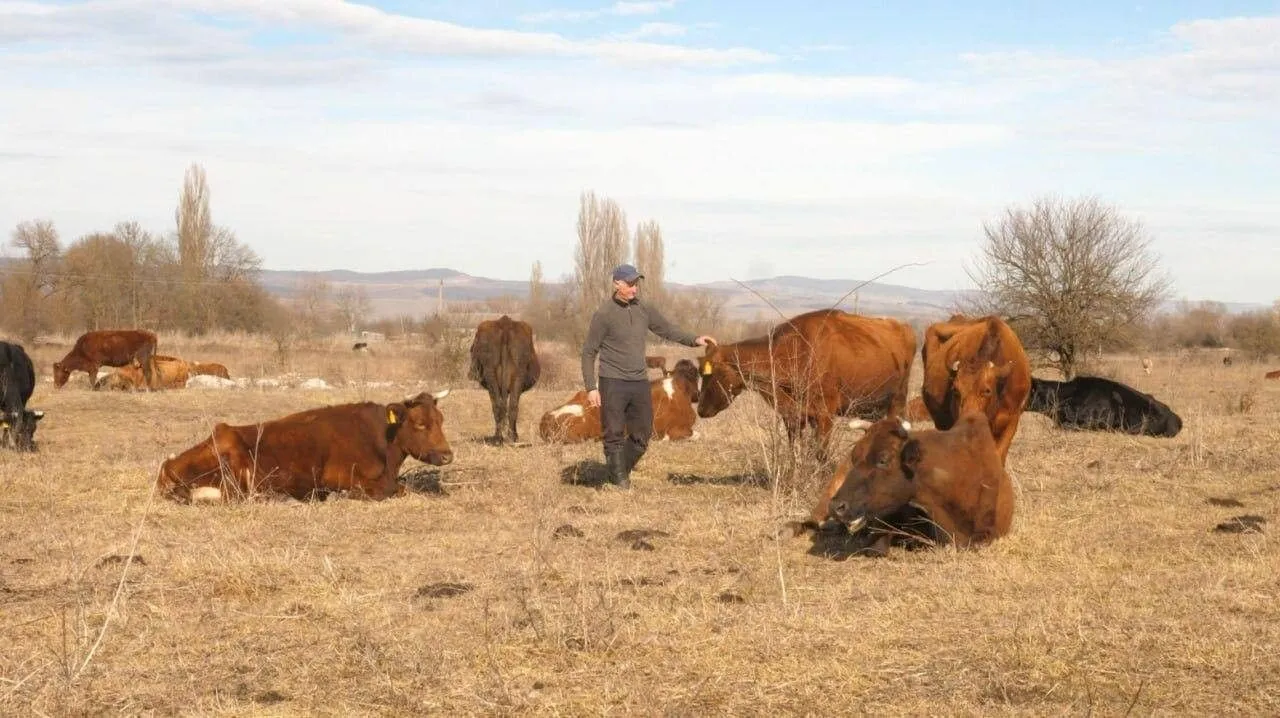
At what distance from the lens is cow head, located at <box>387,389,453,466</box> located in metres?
11.5

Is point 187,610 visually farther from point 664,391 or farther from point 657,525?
point 664,391

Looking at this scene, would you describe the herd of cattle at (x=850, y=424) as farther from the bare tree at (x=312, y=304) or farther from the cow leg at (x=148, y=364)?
the bare tree at (x=312, y=304)

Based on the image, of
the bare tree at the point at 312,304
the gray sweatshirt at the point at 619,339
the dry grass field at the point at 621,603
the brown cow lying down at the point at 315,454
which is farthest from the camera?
the bare tree at the point at 312,304

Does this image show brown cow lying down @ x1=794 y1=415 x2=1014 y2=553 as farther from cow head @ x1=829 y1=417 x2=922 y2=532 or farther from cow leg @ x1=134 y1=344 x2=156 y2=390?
cow leg @ x1=134 y1=344 x2=156 y2=390

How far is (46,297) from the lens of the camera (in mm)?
54281

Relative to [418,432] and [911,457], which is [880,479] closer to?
[911,457]

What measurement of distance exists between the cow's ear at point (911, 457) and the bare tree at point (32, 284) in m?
43.0

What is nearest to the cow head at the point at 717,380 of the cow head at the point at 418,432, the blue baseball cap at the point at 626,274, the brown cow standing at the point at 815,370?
the brown cow standing at the point at 815,370

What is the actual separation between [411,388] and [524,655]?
21.8 metres

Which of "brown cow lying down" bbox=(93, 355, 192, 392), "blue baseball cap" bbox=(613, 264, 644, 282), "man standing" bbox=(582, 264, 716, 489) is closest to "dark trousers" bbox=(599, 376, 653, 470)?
Result: "man standing" bbox=(582, 264, 716, 489)

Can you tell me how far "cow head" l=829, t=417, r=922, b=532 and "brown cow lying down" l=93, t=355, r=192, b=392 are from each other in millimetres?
21962

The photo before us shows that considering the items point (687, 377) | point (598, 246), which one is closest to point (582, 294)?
point (598, 246)

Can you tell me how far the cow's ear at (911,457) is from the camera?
27.2 ft

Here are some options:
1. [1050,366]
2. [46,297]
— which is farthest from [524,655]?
[46,297]
